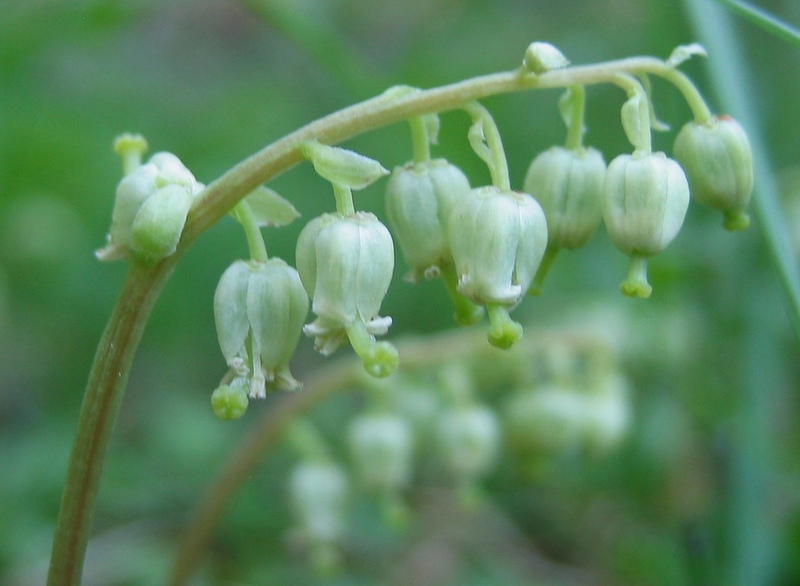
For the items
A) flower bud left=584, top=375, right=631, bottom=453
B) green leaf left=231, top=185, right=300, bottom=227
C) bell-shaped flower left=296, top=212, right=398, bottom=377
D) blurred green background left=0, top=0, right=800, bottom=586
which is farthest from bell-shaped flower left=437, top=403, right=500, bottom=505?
bell-shaped flower left=296, top=212, right=398, bottom=377

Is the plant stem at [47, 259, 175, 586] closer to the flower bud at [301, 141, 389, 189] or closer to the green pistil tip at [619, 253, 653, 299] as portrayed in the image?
the flower bud at [301, 141, 389, 189]

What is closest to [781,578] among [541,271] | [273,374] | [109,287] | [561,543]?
[561,543]

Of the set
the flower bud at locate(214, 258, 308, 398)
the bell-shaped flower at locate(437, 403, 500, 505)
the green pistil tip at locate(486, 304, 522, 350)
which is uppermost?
the green pistil tip at locate(486, 304, 522, 350)

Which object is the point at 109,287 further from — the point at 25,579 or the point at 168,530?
the point at 25,579

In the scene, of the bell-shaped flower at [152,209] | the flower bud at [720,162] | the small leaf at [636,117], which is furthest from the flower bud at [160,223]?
the flower bud at [720,162]

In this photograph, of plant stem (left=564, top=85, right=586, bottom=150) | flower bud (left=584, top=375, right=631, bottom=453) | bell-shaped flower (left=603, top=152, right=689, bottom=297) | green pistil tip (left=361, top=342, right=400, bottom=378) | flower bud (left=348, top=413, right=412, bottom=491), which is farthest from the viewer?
flower bud (left=584, top=375, right=631, bottom=453)

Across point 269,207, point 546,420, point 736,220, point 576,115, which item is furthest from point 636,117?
point 546,420

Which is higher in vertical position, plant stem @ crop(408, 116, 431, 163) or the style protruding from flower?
plant stem @ crop(408, 116, 431, 163)

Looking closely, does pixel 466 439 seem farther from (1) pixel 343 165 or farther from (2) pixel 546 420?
(1) pixel 343 165
